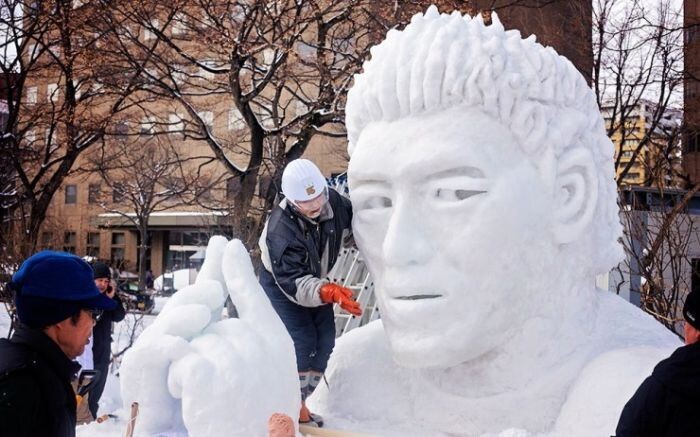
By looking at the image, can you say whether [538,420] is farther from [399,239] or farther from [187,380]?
[187,380]

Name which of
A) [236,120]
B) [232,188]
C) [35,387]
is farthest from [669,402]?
[236,120]

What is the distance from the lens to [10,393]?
5.55ft

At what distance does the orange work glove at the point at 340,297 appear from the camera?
A: 2.57 m

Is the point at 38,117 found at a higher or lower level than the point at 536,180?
higher

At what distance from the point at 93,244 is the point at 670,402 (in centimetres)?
2717

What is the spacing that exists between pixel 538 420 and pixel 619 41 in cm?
1091

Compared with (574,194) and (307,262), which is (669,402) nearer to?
(574,194)

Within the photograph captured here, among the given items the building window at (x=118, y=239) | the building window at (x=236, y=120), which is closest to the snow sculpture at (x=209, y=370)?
the building window at (x=236, y=120)

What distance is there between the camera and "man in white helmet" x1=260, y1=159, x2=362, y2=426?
2.68 m

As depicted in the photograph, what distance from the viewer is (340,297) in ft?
8.49

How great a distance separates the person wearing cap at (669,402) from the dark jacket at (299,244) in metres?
1.25

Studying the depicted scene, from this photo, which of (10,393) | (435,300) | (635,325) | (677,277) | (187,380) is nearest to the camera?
(10,393)

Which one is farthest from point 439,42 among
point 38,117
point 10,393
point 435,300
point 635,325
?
point 38,117

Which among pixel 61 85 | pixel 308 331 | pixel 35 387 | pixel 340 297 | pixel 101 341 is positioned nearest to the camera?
pixel 35 387
